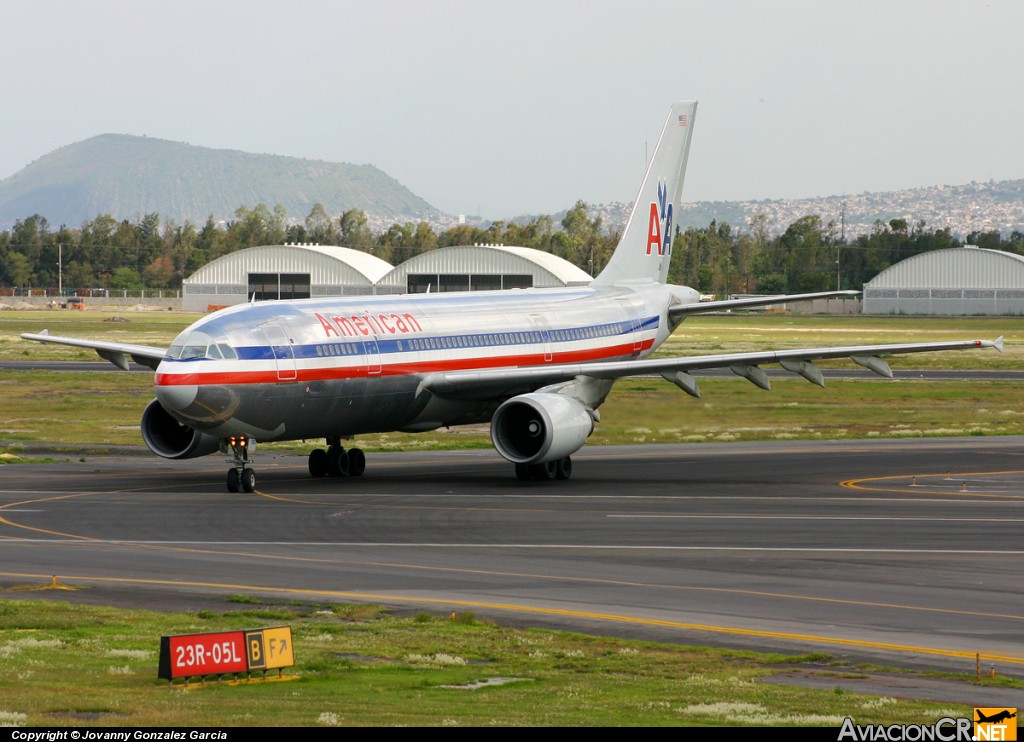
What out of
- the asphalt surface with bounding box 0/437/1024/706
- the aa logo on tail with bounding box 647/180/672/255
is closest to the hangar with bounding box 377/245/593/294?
the aa logo on tail with bounding box 647/180/672/255

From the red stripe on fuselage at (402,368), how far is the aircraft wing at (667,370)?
0.35 metres

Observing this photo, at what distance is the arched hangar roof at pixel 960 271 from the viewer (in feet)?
558

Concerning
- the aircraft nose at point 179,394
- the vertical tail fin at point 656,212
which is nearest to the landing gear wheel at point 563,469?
the aircraft nose at point 179,394

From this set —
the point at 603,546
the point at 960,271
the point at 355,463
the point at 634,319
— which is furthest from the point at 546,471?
the point at 960,271

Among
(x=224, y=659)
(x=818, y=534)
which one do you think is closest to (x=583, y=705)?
(x=224, y=659)

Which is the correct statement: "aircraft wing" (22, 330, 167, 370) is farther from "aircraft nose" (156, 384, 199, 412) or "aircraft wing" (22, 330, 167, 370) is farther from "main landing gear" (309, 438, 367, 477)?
"aircraft nose" (156, 384, 199, 412)

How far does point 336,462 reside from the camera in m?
42.9

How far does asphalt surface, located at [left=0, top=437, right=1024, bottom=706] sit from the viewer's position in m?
22.0

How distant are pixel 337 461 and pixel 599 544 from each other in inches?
571

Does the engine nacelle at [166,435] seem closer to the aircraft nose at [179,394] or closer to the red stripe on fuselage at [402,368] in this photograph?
the red stripe on fuselage at [402,368]

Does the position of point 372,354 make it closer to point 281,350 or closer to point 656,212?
point 281,350

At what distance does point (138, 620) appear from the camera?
21797 millimetres

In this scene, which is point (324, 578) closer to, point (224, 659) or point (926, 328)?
point (224, 659)

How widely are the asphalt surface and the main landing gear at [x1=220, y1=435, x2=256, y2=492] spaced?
0.63m
